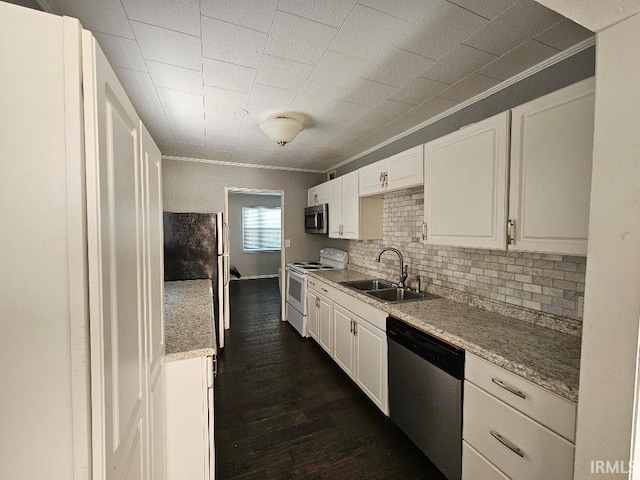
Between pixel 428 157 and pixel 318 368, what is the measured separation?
2290 millimetres

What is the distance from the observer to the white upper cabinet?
2.15 meters

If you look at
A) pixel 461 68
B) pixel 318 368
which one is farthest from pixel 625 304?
pixel 318 368

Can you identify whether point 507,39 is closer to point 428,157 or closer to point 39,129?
point 428,157

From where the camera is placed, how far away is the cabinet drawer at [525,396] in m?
1.04

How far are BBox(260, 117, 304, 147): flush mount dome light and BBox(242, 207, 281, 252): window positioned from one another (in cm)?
527

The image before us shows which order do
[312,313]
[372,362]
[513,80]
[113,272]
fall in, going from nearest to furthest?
[113,272]
[513,80]
[372,362]
[312,313]

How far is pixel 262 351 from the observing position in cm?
326

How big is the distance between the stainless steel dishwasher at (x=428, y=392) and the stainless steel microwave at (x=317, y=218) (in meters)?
2.04

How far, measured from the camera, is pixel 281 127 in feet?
7.89

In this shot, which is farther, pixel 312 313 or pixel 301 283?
pixel 301 283

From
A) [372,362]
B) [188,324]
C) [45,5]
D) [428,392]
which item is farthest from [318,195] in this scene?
[45,5]

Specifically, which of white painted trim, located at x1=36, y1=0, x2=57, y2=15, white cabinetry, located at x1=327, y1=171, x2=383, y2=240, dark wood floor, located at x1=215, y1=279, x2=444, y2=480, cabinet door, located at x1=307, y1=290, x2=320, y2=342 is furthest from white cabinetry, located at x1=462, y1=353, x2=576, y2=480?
white painted trim, located at x1=36, y1=0, x2=57, y2=15

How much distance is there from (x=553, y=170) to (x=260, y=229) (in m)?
7.00

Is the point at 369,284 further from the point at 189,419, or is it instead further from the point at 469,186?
the point at 189,419
